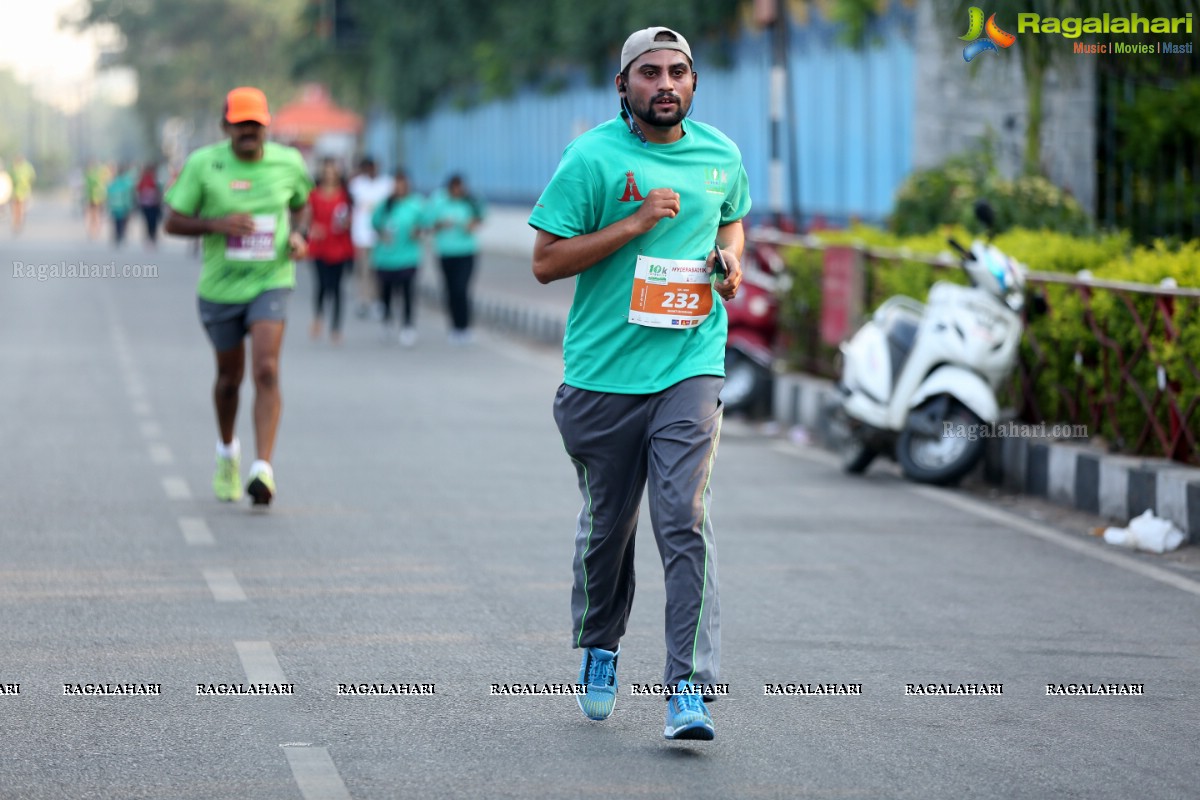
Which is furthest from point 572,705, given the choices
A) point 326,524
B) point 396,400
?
point 396,400

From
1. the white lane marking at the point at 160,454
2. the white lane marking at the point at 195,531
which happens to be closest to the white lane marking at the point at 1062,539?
the white lane marking at the point at 195,531

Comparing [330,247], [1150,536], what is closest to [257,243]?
[1150,536]

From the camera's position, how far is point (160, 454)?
1197 cm

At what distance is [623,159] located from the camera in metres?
5.50

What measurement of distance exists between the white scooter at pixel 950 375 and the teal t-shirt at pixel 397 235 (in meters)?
11.2

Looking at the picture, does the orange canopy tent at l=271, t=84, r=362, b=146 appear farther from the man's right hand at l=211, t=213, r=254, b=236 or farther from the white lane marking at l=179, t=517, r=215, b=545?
the white lane marking at l=179, t=517, r=215, b=545

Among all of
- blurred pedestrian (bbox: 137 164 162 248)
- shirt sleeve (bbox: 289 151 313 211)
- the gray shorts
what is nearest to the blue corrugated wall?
shirt sleeve (bbox: 289 151 313 211)

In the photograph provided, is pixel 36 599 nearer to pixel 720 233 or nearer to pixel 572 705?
pixel 572 705

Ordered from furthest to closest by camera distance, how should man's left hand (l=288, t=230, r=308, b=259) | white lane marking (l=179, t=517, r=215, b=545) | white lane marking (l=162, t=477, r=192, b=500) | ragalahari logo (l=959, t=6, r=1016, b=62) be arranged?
ragalahari logo (l=959, t=6, r=1016, b=62) → white lane marking (l=162, t=477, r=192, b=500) → man's left hand (l=288, t=230, r=308, b=259) → white lane marking (l=179, t=517, r=215, b=545)

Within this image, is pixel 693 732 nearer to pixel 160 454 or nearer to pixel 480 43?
pixel 160 454

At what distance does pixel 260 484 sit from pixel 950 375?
3763 mm

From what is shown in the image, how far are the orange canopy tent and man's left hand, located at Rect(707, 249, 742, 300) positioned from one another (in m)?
55.8

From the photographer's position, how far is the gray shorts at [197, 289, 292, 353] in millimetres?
9875

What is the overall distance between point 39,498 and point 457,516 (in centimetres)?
215
